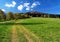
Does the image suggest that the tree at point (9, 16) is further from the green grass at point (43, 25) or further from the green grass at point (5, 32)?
the green grass at point (43, 25)

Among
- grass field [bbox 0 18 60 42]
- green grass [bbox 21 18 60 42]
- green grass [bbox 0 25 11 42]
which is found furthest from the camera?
green grass [bbox 21 18 60 42]

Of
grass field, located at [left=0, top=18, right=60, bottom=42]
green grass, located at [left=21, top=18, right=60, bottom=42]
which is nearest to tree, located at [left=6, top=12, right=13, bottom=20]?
grass field, located at [left=0, top=18, right=60, bottom=42]

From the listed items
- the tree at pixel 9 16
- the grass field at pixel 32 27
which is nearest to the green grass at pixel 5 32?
the grass field at pixel 32 27

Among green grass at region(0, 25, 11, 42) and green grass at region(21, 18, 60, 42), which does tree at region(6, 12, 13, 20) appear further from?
green grass at region(21, 18, 60, 42)

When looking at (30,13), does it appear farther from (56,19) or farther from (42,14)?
(56,19)

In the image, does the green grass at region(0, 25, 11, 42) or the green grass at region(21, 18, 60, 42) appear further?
the green grass at region(21, 18, 60, 42)

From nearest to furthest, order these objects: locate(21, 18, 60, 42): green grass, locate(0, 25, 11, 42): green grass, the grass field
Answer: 1. locate(0, 25, 11, 42): green grass
2. the grass field
3. locate(21, 18, 60, 42): green grass

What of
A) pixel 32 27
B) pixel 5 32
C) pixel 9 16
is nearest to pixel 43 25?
pixel 32 27

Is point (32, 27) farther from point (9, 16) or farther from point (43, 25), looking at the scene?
point (9, 16)

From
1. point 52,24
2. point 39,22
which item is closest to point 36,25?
point 39,22

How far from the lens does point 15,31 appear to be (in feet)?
30.3

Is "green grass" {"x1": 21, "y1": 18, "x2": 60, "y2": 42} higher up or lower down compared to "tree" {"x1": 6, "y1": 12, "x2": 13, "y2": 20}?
lower down

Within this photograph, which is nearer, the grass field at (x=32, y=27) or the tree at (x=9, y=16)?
the grass field at (x=32, y=27)

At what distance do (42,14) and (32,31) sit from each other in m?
1.30
